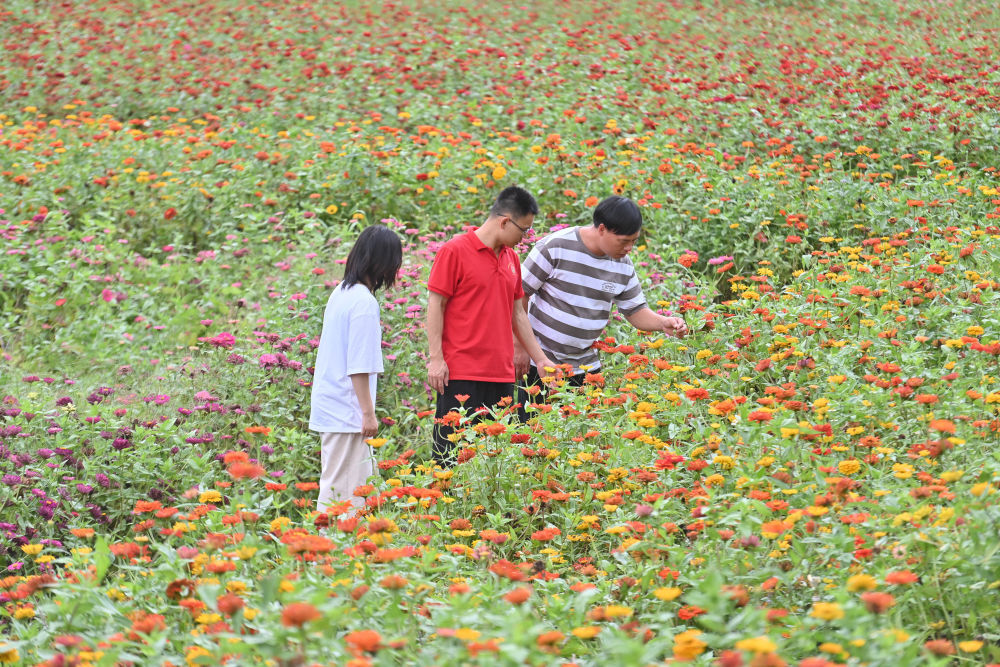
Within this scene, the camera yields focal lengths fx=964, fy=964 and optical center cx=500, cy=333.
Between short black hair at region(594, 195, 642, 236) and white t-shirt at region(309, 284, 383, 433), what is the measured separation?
1.06 metres

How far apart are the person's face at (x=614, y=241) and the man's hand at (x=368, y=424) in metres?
1.25

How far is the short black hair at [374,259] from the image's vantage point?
12.6ft

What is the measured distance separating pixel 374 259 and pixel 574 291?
3.19 feet

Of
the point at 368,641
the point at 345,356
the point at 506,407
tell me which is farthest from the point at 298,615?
the point at 345,356

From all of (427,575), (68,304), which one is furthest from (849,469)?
(68,304)

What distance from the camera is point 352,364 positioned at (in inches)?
150

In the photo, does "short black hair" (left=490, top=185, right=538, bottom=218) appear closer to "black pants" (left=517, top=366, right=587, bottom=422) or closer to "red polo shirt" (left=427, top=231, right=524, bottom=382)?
"red polo shirt" (left=427, top=231, right=524, bottom=382)

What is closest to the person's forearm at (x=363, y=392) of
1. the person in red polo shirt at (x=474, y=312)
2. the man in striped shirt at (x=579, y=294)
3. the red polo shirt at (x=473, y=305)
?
the person in red polo shirt at (x=474, y=312)

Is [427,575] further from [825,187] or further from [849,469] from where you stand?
[825,187]

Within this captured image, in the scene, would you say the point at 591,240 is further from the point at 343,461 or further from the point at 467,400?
the point at 343,461

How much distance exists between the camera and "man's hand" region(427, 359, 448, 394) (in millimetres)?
4016

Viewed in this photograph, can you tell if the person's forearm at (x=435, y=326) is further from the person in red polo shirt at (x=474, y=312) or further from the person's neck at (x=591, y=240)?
the person's neck at (x=591, y=240)

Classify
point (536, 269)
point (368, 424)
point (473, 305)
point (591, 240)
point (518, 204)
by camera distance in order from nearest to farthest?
point (368, 424)
point (518, 204)
point (473, 305)
point (591, 240)
point (536, 269)

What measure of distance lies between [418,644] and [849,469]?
1.29 metres
